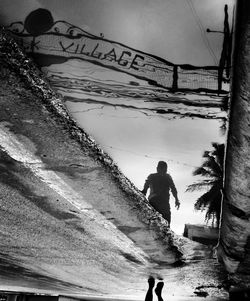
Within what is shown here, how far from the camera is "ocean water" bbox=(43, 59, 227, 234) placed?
146 centimetres

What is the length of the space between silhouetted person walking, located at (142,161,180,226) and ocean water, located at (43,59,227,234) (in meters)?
0.29

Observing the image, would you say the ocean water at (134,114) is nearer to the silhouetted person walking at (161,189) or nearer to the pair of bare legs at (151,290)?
the silhouetted person walking at (161,189)

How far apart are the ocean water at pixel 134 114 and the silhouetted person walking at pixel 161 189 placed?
0.96 ft

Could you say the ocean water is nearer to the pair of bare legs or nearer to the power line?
the power line

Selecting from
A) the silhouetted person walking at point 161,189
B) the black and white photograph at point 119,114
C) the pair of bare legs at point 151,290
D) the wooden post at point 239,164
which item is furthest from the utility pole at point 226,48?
the pair of bare legs at point 151,290

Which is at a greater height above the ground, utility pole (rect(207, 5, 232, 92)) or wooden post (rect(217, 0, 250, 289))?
utility pole (rect(207, 5, 232, 92))

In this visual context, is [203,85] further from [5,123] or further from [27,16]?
[5,123]

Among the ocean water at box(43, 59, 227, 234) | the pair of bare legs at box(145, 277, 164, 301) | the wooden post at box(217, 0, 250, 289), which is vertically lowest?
the pair of bare legs at box(145, 277, 164, 301)

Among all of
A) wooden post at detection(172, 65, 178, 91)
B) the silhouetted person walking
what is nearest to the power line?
wooden post at detection(172, 65, 178, 91)

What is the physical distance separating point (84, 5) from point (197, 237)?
1408 cm

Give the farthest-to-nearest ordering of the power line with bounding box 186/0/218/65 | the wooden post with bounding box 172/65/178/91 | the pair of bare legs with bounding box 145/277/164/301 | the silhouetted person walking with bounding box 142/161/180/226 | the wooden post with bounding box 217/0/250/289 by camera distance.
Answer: the pair of bare legs with bounding box 145/277/164/301 → the silhouetted person walking with bounding box 142/161/180/226 → the wooden post with bounding box 172/65/178/91 → the power line with bounding box 186/0/218/65 → the wooden post with bounding box 217/0/250/289

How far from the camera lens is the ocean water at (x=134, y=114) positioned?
4.80ft

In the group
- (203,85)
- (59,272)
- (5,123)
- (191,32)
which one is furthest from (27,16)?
(59,272)

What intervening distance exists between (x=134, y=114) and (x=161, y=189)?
136 cm
